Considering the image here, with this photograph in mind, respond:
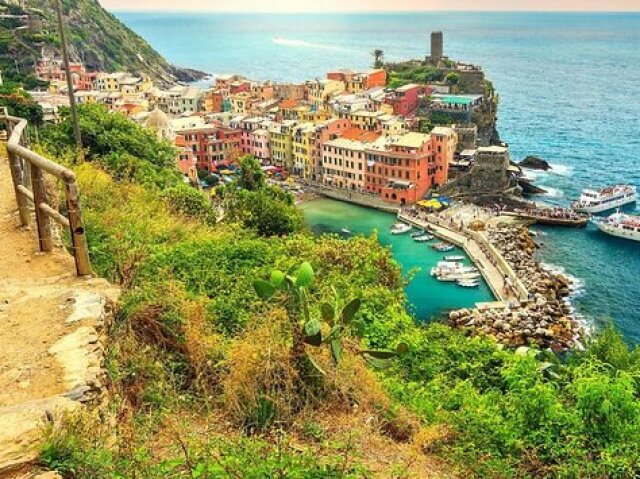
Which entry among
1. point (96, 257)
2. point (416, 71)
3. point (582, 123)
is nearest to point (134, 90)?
point (416, 71)

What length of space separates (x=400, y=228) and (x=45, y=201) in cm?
3333

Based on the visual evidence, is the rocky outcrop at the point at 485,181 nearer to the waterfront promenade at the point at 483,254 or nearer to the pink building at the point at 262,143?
the waterfront promenade at the point at 483,254

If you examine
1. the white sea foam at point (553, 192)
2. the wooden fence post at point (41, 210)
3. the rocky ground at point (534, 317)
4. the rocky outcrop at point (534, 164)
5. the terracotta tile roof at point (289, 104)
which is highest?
the wooden fence post at point (41, 210)

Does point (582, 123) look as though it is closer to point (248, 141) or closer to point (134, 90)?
point (248, 141)

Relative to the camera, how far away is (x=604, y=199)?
42.2m

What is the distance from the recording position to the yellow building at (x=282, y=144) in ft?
170

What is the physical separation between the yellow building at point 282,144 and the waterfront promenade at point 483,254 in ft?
43.6

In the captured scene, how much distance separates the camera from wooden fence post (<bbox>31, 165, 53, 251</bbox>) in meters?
6.54

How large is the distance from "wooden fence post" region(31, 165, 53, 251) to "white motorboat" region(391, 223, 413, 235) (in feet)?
107

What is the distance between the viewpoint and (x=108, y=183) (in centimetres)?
1265

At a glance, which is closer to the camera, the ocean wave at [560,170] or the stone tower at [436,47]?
the ocean wave at [560,170]

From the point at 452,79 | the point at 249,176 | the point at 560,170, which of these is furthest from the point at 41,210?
the point at 452,79

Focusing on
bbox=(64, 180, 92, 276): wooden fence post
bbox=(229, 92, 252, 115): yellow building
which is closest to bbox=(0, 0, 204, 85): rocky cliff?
bbox=(229, 92, 252, 115): yellow building

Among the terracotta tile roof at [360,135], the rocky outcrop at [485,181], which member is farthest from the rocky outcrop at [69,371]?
the terracotta tile roof at [360,135]
